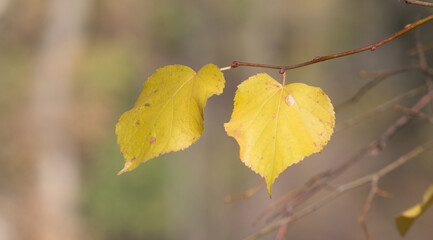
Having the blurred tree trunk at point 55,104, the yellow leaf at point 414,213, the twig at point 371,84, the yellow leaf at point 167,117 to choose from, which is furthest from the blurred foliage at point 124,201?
the yellow leaf at point 167,117

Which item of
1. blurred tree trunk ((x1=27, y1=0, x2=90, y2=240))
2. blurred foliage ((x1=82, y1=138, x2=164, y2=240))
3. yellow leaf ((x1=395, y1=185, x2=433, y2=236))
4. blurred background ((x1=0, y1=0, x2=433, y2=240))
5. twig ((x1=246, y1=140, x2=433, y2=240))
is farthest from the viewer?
blurred tree trunk ((x1=27, y1=0, x2=90, y2=240))

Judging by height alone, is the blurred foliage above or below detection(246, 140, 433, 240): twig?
below

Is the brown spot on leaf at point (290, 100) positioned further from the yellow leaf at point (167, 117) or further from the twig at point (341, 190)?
the twig at point (341, 190)

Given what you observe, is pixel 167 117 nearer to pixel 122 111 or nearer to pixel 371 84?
pixel 371 84

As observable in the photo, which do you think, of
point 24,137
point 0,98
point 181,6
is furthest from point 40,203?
point 181,6

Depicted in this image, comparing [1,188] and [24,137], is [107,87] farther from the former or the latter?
[1,188]

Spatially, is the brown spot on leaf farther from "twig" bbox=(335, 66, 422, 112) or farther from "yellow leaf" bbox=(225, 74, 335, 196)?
"twig" bbox=(335, 66, 422, 112)

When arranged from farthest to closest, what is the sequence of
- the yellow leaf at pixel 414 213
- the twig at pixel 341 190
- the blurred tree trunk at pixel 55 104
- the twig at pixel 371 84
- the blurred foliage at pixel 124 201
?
1. the blurred tree trunk at pixel 55 104
2. the blurred foliage at pixel 124 201
3. the twig at pixel 371 84
4. the twig at pixel 341 190
5. the yellow leaf at pixel 414 213

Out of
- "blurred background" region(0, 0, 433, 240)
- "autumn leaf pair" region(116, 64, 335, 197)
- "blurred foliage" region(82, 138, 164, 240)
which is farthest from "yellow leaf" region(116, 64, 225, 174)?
"blurred foliage" region(82, 138, 164, 240)
